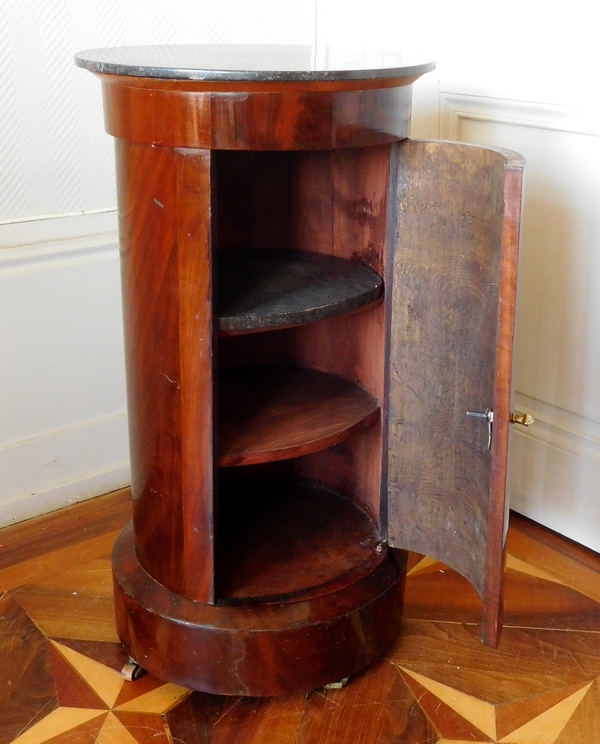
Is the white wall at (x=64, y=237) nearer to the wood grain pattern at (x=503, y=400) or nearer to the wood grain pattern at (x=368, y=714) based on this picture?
the wood grain pattern at (x=368, y=714)

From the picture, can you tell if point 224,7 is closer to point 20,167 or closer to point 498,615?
point 20,167

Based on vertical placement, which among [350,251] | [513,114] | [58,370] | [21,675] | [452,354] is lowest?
[21,675]

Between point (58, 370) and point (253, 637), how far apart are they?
33.7 inches

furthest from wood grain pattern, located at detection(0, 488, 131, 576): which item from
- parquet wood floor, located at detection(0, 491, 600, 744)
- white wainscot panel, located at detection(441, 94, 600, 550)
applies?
Result: white wainscot panel, located at detection(441, 94, 600, 550)

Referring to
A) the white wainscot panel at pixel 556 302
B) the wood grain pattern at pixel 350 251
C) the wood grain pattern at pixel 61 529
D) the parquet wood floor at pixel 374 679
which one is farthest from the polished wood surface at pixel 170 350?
the white wainscot panel at pixel 556 302

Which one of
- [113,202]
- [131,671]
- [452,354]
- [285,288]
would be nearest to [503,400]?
[452,354]

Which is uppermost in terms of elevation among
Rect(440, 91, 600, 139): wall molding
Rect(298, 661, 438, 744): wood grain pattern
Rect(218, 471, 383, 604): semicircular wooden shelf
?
Rect(440, 91, 600, 139): wall molding

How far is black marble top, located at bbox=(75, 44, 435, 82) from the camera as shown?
1045 mm

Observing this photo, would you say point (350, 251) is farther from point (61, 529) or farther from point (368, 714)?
point (61, 529)

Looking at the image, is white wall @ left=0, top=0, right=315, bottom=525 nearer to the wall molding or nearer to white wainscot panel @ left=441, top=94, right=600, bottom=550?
the wall molding

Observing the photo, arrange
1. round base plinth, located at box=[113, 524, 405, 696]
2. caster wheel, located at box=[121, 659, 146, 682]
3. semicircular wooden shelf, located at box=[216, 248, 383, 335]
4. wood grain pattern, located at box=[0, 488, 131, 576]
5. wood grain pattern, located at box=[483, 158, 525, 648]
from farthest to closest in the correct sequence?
wood grain pattern, located at box=[0, 488, 131, 576] < caster wheel, located at box=[121, 659, 146, 682] < round base plinth, located at box=[113, 524, 405, 696] < semicircular wooden shelf, located at box=[216, 248, 383, 335] < wood grain pattern, located at box=[483, 158, 525, 648]

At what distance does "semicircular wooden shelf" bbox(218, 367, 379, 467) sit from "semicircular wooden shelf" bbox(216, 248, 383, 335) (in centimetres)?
19

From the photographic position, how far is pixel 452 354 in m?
1.27

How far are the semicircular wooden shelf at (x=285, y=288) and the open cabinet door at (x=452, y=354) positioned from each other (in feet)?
0.26
